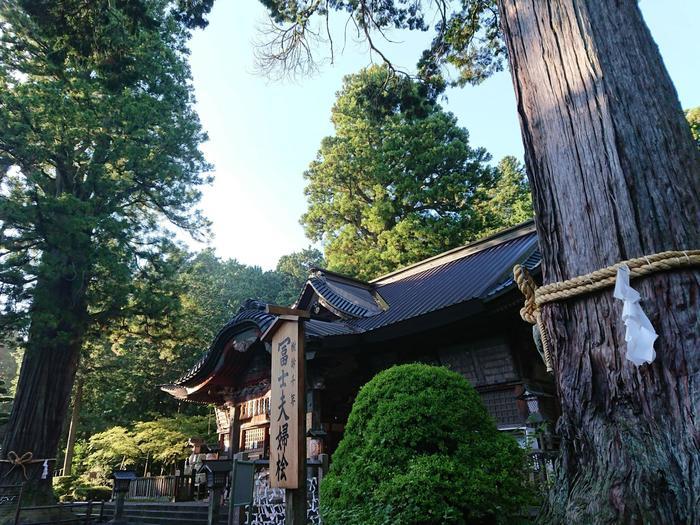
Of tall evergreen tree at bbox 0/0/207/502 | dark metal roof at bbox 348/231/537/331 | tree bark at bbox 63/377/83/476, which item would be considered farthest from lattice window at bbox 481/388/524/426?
tree bark at bbox 63/377/83/476

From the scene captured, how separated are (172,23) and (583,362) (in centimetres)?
1708

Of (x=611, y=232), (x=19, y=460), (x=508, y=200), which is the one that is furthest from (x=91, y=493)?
(x=508, y=200)

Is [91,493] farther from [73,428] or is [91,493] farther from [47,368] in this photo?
[47,368]

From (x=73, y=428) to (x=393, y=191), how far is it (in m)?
18.8

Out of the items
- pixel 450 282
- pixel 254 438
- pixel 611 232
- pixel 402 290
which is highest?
pixel 402 290

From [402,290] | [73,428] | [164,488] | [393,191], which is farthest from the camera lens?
[73,428]

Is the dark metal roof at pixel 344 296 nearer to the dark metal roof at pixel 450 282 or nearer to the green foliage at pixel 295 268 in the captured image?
the dark metal roof at pixel 450 282

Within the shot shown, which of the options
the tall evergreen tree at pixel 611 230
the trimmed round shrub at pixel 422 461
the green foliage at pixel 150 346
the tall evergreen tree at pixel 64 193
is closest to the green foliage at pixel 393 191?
the green foliage at pixel 150 346

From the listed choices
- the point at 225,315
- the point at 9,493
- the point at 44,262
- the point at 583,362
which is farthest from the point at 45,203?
the point at 225,315

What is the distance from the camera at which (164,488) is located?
14281 mm

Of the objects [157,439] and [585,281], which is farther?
[157,439]

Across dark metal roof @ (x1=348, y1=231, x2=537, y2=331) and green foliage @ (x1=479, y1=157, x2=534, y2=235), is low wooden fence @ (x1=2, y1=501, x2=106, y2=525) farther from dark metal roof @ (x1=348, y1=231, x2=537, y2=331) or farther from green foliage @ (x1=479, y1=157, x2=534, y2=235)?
green foliage @ (x1=479, y1=157, x2=534, y2=235)

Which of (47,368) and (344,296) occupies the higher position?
(344,296)

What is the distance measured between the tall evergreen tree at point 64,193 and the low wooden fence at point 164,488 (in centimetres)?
346
